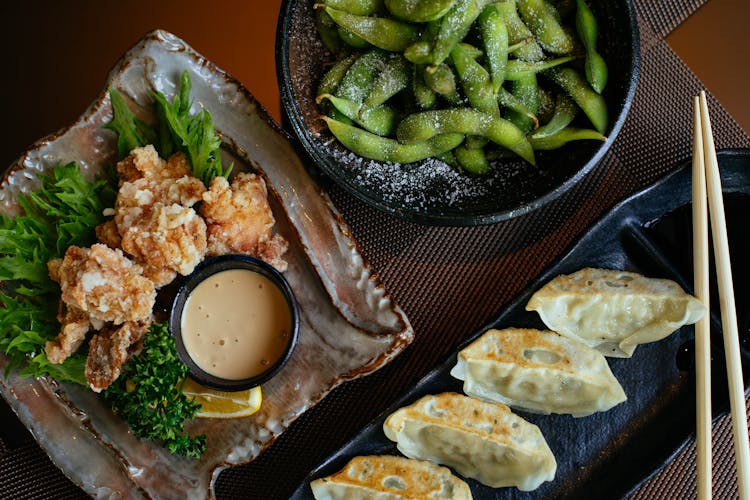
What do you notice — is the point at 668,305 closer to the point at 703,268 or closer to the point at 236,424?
the point at 703,268

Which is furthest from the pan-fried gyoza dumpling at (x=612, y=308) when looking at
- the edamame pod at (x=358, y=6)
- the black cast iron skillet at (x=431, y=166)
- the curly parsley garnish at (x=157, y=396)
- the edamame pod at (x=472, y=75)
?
the curly parsley garnish at (x=157, y=396)

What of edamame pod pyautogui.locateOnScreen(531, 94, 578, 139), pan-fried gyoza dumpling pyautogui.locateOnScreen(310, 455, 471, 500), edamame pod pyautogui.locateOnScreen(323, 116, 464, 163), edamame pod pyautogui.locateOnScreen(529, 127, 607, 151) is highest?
edamame pod pyautogui.locateOnScreen(531, 94, 578, 139)

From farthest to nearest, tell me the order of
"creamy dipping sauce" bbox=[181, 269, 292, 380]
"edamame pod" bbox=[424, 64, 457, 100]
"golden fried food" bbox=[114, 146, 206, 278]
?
"creamy dipping sauce" bbox=[181, 269, 292, 380]
"golden fried food" bbox=[114, 146, 206, 278]
"edamame pod" bbox=[424, 64, 457, 100]

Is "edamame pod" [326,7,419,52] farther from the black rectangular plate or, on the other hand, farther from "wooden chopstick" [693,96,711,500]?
"wooden chopstick" [693,96,711,500]

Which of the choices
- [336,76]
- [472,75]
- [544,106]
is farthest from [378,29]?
[544,106]

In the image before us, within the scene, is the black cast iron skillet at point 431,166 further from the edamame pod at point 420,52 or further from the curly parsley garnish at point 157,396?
the curly parsley garnish at point 157,396

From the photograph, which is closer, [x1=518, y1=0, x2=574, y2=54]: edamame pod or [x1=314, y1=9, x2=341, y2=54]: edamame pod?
[x1=518, y1=0, x2=574, y2=54]: edamame pod

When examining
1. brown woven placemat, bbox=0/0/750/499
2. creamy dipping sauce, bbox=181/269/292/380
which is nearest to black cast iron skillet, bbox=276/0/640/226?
brown woven placemat, bbox=0/0/750/499

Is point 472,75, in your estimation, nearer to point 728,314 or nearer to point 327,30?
point 327,30
